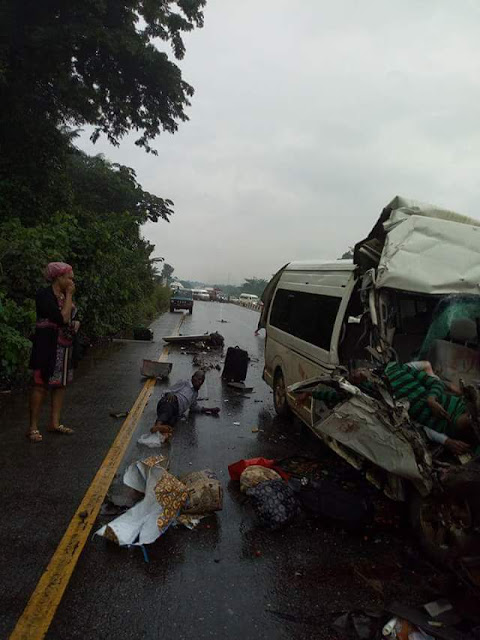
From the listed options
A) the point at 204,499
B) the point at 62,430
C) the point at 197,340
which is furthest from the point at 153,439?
the point at 197,340

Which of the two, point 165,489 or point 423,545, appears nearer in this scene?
point 423,545

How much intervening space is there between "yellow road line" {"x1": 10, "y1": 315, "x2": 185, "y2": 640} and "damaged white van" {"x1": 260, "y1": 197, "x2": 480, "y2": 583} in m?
2.04

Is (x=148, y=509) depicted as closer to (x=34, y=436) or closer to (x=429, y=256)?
(x=34, y=436)

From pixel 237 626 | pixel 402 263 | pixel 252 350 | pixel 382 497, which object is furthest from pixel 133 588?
pixel 252 350

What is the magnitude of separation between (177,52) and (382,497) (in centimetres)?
1713

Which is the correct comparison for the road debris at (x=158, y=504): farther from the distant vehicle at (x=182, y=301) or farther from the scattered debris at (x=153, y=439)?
the distant vehicle at (x=182, y=301)

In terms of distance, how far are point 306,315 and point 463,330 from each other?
93.7 inches

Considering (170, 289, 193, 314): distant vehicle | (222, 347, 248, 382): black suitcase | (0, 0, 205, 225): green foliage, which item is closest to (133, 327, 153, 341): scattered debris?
(0, 0, 205, 225): green foliage

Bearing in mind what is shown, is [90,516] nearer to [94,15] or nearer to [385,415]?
[385,415]

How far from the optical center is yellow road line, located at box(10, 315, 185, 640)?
2.55m

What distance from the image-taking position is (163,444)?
18.6 ft

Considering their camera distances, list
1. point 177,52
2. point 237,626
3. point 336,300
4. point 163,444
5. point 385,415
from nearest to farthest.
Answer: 1. point 237,626
2. point 385,415
3. point 336,300
4. point 163,444
5. point 177,52

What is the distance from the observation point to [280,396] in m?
7.23

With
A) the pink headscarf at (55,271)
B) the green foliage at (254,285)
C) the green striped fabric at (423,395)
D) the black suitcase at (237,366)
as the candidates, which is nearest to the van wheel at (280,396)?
the black suitcase at (237,366)
